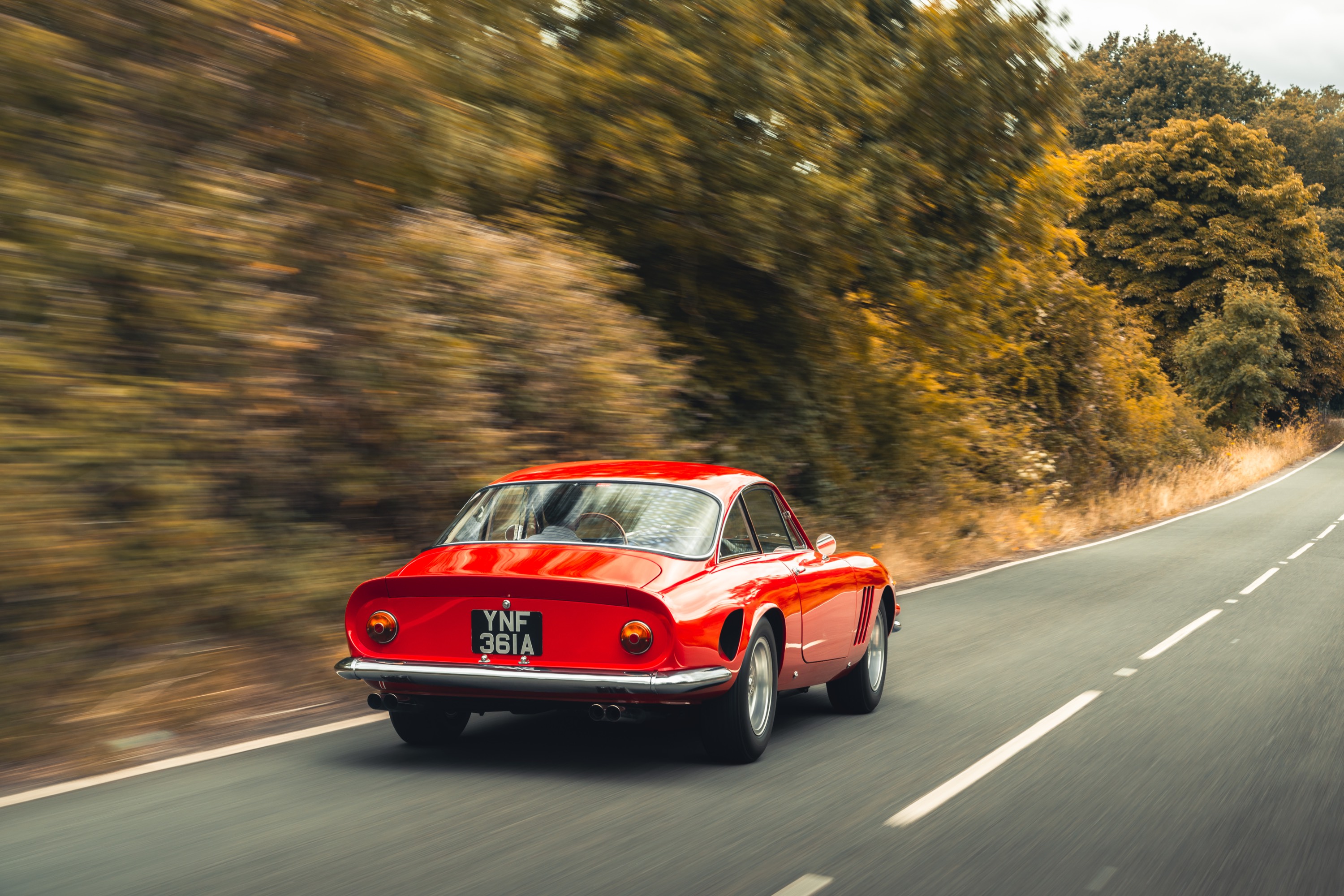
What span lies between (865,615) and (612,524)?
7.28 ft

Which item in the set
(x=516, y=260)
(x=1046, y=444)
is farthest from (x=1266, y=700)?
(x=1046, y=444)

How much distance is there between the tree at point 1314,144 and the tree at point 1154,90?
6.70 m

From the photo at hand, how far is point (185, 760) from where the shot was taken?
6.18 m

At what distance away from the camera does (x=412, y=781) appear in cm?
576

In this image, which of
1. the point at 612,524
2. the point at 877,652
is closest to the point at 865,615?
the point at 877,652

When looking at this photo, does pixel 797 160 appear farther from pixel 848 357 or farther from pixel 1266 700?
pixel 1266 700

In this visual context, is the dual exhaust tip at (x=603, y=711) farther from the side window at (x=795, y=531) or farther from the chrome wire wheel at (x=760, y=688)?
the side window at (x=795, y=531)

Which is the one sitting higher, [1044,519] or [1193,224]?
[1193,224]

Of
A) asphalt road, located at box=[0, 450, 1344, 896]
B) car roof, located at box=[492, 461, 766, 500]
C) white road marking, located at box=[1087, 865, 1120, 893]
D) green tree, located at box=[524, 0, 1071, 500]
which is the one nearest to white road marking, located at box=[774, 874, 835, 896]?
asphalt road, located at box=[0, 450, 1344, 896]

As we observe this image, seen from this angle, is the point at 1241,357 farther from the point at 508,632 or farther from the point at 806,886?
the point at 806,886

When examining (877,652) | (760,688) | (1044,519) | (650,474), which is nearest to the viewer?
(760,688)

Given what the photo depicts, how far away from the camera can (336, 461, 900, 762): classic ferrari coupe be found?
5598 mm

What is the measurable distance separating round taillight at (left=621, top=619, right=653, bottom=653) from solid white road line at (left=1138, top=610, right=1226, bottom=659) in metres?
6.17

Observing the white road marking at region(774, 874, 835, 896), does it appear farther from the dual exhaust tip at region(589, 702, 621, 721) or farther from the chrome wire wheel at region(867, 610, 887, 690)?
the chrome wire wheel at region(867, 610, 887, 690)
